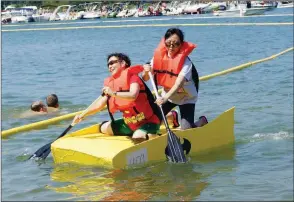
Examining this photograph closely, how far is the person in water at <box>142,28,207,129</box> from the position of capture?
6.32 metres

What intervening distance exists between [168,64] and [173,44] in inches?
8.2

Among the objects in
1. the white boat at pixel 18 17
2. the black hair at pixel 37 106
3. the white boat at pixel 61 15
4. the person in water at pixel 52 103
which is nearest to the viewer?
the black hair at pixel 37 106

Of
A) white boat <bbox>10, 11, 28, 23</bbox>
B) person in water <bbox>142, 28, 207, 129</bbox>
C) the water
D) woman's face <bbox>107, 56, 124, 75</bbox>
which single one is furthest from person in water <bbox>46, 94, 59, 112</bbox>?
A: white boat <bbox>10, 11, 28, 23</bbox>

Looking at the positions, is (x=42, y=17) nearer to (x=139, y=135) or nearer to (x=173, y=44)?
(x=173, y=44)

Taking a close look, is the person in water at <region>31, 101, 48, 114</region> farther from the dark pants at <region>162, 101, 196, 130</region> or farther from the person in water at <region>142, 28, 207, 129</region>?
the dark pants at <region>162, 101, 196, 130</region>

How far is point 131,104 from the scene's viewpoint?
6.16 meters

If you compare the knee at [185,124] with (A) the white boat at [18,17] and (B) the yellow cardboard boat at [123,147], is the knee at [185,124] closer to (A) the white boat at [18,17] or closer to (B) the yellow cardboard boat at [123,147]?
(B) the yellow cardboard boat at [123,147]

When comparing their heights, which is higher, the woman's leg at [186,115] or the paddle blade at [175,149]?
the woman's leg at [186,115]

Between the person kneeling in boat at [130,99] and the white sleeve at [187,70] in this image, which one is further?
the white sleeve at [187,70]

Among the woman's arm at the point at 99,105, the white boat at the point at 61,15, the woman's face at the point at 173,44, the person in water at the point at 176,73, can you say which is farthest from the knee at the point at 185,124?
the white boat at the point at 61,15

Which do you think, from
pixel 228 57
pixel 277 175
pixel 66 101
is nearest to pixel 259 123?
pixel 277 175

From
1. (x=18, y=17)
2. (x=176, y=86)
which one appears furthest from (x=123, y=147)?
(x=18, y=17)

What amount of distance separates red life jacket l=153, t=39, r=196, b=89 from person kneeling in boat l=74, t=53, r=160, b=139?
0.27 metres

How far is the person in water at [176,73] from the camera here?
6.32 meters
